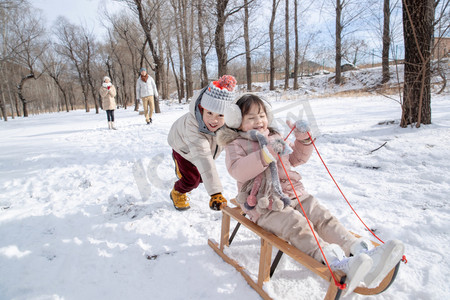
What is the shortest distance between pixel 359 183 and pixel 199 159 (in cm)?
208

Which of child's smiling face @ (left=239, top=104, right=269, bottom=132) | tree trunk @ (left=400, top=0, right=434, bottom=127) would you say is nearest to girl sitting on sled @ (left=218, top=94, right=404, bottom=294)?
child's smiling face @ (left=239, top=104, right=269, bottom=132)

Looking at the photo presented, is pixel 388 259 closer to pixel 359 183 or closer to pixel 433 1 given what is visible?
pixel 359 183

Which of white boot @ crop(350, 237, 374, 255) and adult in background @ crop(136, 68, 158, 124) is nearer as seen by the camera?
white boot @ crop(350, 237, 374, 255)

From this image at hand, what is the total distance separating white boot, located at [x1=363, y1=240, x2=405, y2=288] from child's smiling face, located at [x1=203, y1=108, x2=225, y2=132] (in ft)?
5.42

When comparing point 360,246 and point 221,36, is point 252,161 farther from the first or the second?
point 221,36

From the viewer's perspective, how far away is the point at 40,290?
5.86 ft

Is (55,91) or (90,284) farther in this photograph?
(55,91)

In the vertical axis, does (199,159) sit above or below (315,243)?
above

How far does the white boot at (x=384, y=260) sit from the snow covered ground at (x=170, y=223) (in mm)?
390

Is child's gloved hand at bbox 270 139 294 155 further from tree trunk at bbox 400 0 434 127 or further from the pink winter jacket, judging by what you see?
tree trunk at bbox 400 0 434 127

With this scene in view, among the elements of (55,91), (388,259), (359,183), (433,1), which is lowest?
(359,183)

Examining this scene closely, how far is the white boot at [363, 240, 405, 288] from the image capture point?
1253 millimetres

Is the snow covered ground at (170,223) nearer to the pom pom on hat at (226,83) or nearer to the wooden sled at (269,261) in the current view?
the wooden sled at (269,261)

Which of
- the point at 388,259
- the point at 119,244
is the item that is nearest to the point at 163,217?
the point at 119,244
